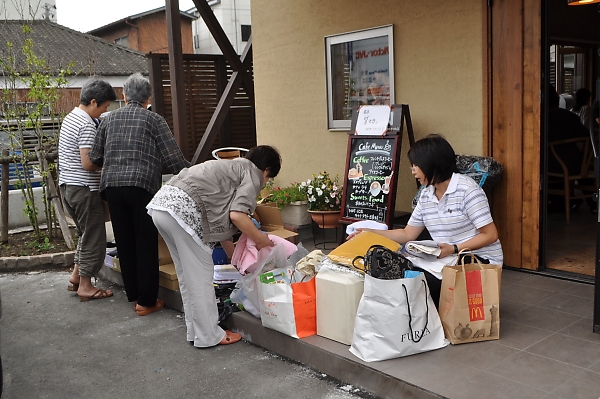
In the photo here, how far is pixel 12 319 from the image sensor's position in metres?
5.47

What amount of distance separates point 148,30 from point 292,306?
3212 centimetres

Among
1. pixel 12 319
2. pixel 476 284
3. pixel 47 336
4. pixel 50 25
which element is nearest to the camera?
pixel 476 284

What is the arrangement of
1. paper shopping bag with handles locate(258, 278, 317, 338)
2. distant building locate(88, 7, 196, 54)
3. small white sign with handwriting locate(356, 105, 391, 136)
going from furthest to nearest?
distant building locate(88, 7, 196, 54) < small white sign with handwriting locate(356, 105, 391, 136) < paper shopping bag with handles locate(258, 278, 317, 338)

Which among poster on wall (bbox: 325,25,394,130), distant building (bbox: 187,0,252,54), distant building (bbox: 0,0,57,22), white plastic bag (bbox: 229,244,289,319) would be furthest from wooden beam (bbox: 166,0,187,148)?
distant building (bbox: 187,0,252,54)

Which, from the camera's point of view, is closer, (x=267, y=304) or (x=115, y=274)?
(x=267, y=304)

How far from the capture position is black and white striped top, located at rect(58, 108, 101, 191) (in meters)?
5.50

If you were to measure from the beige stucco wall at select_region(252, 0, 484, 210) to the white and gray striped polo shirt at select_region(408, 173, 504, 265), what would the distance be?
1651 millimetres

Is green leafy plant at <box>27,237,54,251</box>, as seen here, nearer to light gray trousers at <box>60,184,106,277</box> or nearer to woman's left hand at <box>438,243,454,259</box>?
light gray trousers at <box>60,184,106,277</box>

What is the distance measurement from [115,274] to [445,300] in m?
3.87

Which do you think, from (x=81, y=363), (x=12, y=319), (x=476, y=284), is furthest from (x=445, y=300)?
(x=12, y=319)

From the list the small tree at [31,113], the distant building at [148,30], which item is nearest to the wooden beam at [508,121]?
the small tree at [31,113]

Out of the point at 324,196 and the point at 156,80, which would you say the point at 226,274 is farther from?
the point at 156,80

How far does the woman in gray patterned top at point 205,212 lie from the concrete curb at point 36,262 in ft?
11.2

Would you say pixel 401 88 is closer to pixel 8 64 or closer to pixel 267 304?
pixel 267 304
